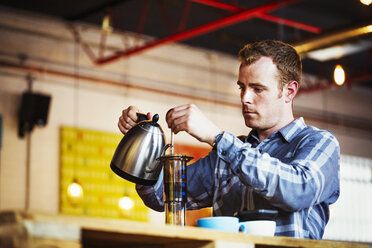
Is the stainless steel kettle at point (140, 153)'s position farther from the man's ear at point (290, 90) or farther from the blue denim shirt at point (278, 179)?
the man's ear at point (290, 90)

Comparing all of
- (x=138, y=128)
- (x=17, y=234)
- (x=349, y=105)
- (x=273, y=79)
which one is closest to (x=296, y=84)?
(x=273, y=79)

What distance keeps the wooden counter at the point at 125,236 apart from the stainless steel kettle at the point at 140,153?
0.46 m

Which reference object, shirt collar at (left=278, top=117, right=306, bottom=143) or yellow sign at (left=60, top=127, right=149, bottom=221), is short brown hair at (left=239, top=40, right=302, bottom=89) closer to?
shirt collar at (left=278, top=117, right=306, bottom=143)

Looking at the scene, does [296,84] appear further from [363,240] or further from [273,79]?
[363,240]

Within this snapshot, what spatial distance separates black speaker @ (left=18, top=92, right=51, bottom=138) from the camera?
7984 millimetres

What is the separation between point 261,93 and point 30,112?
6062mm

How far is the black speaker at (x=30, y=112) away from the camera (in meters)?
7.98

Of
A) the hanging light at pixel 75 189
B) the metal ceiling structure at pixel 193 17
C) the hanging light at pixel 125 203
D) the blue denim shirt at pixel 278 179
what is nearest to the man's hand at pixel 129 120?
the blue denim shirt at pixel 278 179

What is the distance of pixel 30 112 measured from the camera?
7992mm

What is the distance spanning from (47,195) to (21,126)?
3.04 feet

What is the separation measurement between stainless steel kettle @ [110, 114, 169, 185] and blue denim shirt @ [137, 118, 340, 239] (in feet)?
0.62

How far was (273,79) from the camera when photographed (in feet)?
7.74

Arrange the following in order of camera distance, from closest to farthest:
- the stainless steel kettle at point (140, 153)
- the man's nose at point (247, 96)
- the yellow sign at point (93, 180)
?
1. the stainless steel kettle at point (140, 153)
2. the man's nose at point (247, 96)
3. the yellow sign at point (93, 180)

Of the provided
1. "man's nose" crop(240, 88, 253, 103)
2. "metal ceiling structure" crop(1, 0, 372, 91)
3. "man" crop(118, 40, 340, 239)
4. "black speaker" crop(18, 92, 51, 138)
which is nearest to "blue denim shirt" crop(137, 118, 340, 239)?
"man" crop(118, 40, 340, 239)
